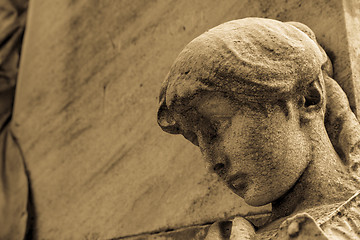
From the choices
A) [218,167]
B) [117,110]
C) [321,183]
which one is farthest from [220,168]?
[117,110]

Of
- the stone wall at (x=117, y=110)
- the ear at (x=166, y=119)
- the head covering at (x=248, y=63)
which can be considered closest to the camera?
the head covering at (x=248, y=63)

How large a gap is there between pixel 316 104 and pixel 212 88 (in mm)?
271

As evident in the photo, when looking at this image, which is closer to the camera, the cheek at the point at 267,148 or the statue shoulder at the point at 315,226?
the statue shoulder at the point at 315,226

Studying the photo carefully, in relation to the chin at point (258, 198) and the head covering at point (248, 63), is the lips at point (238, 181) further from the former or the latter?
the head covering at point (248, 63)

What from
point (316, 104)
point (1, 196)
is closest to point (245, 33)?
point (316, 104)

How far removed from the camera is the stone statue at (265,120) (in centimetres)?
125

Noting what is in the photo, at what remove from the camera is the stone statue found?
1.25 metres

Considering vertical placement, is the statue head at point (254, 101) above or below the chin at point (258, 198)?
above

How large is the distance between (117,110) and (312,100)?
1.32m

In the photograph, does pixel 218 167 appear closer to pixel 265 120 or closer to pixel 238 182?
pixel 238 182

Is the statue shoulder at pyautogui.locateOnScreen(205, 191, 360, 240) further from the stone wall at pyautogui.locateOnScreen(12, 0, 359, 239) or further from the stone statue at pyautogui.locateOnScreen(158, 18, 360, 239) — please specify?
the stone wall at pyautogui.locateOnScreen(12, 0, 359, 239)

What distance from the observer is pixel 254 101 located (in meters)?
1.27

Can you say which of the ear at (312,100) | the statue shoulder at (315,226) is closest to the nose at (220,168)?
the statue shoulder at (315,226)

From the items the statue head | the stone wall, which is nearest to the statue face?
the statue head
